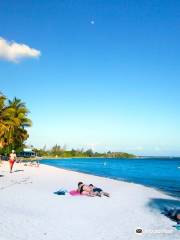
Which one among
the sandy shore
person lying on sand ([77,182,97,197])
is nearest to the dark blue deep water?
person lying on sand ([77,182,97,197])

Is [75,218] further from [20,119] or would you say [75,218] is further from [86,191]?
[20,119]

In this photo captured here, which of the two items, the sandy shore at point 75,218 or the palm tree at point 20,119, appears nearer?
the sandy shore at point 75,218

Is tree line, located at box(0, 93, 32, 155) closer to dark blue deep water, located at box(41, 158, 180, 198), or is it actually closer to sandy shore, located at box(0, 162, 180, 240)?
dark blue deep water, located at box(41, 158, 180, 198)

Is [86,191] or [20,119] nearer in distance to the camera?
[86,191]

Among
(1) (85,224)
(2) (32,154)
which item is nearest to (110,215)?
(1) (85,224)

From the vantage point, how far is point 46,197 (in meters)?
14.1

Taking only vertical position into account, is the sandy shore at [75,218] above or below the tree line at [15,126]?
below

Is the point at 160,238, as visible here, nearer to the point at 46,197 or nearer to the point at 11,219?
the point at 11,219

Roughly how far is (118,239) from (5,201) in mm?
5359

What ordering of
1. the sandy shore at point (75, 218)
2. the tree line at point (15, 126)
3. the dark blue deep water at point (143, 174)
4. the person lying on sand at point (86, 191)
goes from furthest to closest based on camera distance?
the tree line at point (15, 126)
the dark blue deep water at point (143, 174)
the person lying on sand at point (86, 191)
the sandy shore at point (75, 218)

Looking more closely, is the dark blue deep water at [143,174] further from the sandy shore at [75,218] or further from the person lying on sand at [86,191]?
the sandy shore at [75,218]

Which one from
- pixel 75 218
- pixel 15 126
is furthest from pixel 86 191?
pixel 15 126

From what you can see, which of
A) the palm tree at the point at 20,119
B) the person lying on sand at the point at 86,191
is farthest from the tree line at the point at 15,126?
the person lying on sand at the point at 86,191

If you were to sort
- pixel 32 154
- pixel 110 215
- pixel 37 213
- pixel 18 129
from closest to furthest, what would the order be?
pixel 37 213, pixel 110 215, pixel 18 129, pixel 32 154
